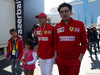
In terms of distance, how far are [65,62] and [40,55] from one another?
31.3 inches

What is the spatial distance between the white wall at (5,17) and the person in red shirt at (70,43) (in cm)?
520

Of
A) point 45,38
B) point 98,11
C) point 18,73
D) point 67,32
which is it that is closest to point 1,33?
point 18,73

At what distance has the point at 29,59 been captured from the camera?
254 centimetres

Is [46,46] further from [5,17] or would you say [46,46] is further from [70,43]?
[5,17]

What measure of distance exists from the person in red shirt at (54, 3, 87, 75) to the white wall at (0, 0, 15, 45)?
17.1 feet

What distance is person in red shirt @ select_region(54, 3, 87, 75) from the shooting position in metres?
1.66

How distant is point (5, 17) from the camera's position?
6.18m

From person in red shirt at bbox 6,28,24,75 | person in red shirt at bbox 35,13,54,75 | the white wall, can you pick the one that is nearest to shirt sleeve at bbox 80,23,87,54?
person in red shirt at bbox 35,13,54,75

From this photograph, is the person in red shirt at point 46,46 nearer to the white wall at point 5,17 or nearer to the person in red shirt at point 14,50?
the person in red shirt at point 14,50

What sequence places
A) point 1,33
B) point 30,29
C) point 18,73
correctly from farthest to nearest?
point 30,29 → point 1,33 → point 18,73

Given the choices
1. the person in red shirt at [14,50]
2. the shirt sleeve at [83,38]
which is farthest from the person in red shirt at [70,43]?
the person in red shirt at [14,50]

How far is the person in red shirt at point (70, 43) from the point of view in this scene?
1664 mm

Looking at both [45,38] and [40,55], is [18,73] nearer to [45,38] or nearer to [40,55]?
[40,55]

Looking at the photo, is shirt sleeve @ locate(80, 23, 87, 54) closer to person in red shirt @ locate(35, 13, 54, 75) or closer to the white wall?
person in red shirt @ locate(35, 13, 54, 75)
